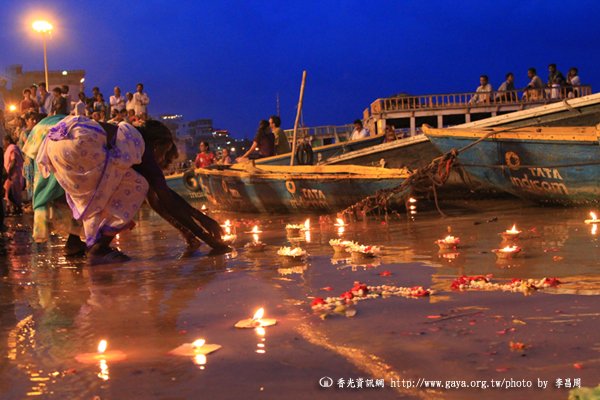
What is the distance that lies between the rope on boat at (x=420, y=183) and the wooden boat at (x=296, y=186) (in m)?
0.25

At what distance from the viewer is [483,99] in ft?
90.1

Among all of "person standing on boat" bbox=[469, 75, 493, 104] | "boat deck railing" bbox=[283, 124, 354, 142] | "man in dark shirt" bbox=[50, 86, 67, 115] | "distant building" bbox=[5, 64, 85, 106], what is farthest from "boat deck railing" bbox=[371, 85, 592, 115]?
"distant building" bbox=[5, 64, 85, 106]

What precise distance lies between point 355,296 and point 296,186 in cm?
722

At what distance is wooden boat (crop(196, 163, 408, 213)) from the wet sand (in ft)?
11.8

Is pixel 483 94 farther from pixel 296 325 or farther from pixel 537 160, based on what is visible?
pixel 296 325

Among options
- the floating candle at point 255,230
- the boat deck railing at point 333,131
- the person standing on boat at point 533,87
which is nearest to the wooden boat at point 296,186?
the floating candle at point 255,230

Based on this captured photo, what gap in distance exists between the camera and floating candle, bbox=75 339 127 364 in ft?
11.9

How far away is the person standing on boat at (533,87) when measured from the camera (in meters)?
21.6

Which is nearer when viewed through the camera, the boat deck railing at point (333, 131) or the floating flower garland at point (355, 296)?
the floating flower garland at point (355, 296)

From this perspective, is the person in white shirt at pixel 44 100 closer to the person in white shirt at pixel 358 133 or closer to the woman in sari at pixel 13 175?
the woman in sari at pixel 13 175

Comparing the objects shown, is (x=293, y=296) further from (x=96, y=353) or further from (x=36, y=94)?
(x=36, y=94)

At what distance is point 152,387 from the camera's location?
3189 mm

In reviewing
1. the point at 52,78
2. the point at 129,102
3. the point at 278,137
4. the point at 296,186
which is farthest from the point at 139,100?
the point at 52,78

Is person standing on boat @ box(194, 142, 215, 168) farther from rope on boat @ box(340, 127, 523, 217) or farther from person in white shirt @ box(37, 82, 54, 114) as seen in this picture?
rope on boat @ box(340, 127, 523, 217)
